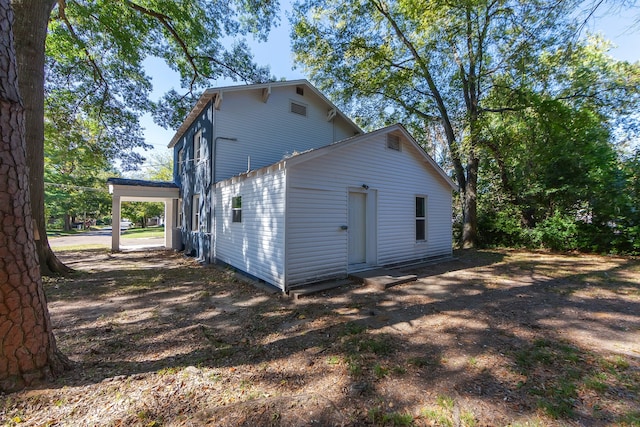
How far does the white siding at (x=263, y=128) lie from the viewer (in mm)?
9242

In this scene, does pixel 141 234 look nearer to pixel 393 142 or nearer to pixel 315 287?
pixel 315 287

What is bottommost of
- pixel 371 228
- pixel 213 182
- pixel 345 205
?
pixel 371 228

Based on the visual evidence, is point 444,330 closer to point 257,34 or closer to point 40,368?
point 40,368

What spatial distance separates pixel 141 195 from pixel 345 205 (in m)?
10.3

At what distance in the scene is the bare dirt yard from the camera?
2182 mm

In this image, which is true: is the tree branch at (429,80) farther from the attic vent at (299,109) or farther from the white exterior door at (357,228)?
the white exterior door at (357,228)

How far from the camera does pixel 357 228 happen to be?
7.42 metres

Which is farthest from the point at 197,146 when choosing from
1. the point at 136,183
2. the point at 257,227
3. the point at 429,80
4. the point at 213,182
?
the point at 429,80

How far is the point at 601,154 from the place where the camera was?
9711mm

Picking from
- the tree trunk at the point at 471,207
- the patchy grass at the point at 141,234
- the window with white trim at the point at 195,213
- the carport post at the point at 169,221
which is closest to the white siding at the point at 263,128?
the window with white trim at the point at 195,213

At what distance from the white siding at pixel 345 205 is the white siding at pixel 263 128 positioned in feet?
14.2

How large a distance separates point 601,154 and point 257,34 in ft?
50.3

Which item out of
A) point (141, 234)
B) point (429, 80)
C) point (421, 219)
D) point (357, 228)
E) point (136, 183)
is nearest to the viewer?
point (357, 228)

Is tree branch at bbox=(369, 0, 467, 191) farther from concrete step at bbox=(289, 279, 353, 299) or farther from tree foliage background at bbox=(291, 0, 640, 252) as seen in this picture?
concrete step at bbox=(289, 279, 353, 299)
